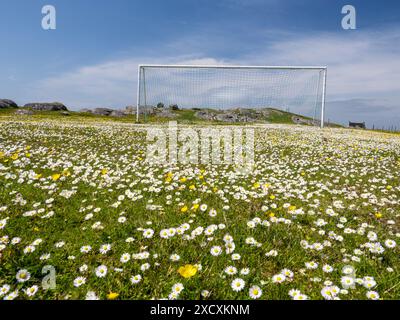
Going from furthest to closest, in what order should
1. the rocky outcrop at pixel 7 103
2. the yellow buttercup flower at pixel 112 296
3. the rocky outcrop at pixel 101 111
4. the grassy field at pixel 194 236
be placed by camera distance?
the rocky outcrop at pixel 101 111 < the rocky outcrop at pixel 7 103 < the grassy field at pixel 194 236 < the yellow buttercup flower at pixel 112 296

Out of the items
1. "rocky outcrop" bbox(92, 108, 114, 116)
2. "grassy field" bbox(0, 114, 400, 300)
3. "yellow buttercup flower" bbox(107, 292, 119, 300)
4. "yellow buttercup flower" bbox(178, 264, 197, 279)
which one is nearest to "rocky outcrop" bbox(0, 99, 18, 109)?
"rocky outcrop" bbox(92, 108, 114, 116)

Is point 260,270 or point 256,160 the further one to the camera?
point 256,160

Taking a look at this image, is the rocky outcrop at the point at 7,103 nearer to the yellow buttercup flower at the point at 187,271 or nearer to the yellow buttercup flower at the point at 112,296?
the yellow buttercup flower at the point at 112,296

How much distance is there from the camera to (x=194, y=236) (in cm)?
385

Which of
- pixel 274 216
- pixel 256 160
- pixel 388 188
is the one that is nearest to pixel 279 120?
pixel 256 160

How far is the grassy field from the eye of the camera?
9.53ft

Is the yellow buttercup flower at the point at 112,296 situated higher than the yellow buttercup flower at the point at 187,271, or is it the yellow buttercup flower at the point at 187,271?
the yellow buttercup flower at the point at 187,271

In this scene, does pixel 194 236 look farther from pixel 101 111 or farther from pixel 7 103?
pixel 7 103

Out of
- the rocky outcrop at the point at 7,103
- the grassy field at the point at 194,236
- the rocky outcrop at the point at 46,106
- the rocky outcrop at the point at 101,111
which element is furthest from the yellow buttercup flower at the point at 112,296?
the rocky outcrop at the point at 46,106

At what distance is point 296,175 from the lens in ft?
26.0

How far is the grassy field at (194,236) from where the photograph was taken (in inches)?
114

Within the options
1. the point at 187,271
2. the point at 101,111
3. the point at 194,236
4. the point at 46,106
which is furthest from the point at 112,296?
the point at 46,106
